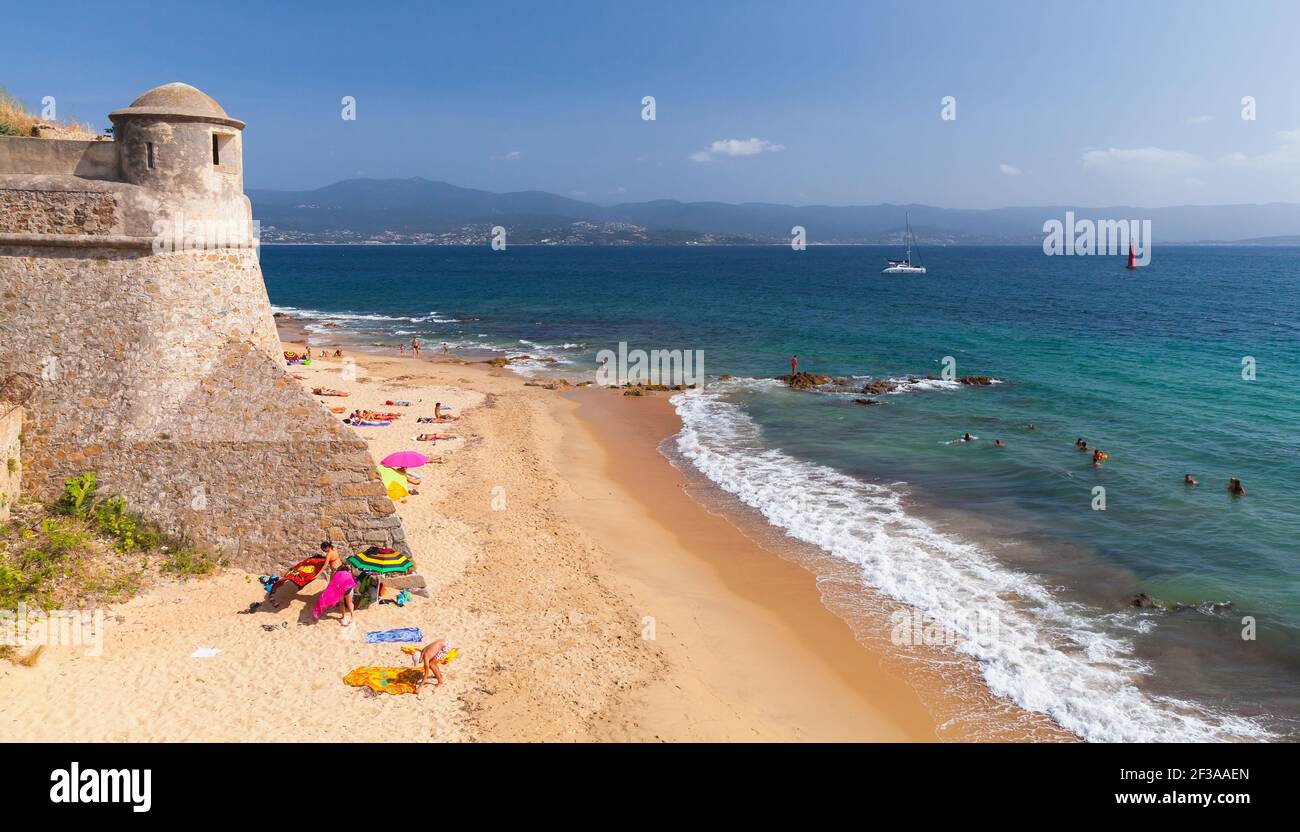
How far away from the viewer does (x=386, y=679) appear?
38.0ft

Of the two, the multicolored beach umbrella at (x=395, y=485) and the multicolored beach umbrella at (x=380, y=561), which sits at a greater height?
the multicolored beach umbrella at (x=395, y=485)

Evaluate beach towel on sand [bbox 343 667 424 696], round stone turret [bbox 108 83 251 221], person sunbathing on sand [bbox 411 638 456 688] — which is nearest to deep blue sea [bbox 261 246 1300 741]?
person sunbathing on sand [bbox 411 638 456 688]

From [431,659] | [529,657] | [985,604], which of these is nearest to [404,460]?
[529,657]

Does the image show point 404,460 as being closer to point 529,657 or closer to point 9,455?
point 9,455

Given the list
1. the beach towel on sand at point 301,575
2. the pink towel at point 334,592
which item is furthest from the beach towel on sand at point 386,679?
the beach towel on sand at point 301,575

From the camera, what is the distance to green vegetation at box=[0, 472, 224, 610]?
12312mm

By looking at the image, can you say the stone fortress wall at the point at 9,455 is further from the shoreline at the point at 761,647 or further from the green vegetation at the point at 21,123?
the shoreline at the point at 761,647

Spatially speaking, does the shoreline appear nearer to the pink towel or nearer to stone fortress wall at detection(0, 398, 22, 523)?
the pink towel

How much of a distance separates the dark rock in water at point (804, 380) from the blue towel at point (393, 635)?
26627 millimetres

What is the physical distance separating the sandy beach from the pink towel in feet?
0.88

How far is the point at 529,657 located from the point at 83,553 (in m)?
7.53

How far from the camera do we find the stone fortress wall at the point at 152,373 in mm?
13469

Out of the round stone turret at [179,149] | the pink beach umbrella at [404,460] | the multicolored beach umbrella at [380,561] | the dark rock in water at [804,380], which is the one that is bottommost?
the multicolored beach umbrella at [380,561]

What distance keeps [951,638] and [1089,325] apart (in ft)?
175
